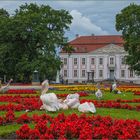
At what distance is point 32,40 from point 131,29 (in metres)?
13.1

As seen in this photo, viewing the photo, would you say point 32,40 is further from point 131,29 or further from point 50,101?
point 50,101

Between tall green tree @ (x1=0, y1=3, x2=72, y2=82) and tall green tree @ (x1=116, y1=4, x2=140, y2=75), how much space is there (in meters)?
7.54

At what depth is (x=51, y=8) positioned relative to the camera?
202 ft

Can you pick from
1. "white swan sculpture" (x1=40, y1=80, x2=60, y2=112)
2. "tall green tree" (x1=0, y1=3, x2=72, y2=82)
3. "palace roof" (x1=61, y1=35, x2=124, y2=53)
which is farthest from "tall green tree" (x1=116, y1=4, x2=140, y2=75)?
"palace roof" (x1=61, y1=35, x2=124, y2=53)

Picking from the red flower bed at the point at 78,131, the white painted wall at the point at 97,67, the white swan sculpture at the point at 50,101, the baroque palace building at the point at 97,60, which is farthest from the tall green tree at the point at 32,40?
the white painted wall at the point at 97,67

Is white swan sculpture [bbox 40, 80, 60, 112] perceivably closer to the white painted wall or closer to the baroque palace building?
the white painted wall

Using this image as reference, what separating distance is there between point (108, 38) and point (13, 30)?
185ft

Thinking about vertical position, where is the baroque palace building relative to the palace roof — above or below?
below

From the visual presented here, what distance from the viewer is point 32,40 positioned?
61.0 metres

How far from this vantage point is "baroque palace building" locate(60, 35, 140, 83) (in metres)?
110

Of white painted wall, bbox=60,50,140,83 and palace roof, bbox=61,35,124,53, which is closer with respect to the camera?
white painted wall, bbox=60,50,140,83

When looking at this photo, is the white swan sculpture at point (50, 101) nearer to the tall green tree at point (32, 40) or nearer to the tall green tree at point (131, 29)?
the tall green tree at point (32, 40)

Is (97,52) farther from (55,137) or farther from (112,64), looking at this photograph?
(55,137)

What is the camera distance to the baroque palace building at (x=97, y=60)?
110 metres
